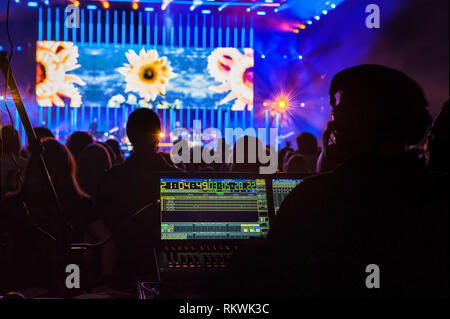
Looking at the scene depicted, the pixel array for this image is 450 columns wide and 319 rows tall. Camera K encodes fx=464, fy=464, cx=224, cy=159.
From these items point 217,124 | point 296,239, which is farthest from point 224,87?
point 296,239

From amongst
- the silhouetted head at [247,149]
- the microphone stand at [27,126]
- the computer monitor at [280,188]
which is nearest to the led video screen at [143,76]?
the silhouetted head at [247,149]

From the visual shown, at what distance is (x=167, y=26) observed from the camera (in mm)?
12281

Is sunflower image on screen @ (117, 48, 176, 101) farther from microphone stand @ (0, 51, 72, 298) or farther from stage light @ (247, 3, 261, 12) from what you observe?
microphone stand @ (0, 51, 72, 298)

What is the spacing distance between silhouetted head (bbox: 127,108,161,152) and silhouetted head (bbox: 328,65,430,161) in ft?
5.41

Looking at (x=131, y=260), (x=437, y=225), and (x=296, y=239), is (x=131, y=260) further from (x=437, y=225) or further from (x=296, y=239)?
(x=437, y=225)

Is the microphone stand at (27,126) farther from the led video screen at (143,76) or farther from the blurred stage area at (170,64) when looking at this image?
the led video screen at (143,76)

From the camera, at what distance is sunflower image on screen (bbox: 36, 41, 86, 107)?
11.6m

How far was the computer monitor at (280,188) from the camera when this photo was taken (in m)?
1.89

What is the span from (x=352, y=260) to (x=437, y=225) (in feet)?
0.68

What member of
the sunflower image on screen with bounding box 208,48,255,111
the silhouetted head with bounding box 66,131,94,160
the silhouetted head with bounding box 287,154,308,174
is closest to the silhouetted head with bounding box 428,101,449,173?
the silhouetted head with bounding box 287,154,308,174

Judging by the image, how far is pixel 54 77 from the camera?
460 inches

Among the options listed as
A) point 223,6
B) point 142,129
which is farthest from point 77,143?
point 223,6

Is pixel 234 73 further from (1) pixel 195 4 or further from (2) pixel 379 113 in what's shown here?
(2) pixel 379 113

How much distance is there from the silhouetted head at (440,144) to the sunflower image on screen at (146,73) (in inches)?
436
